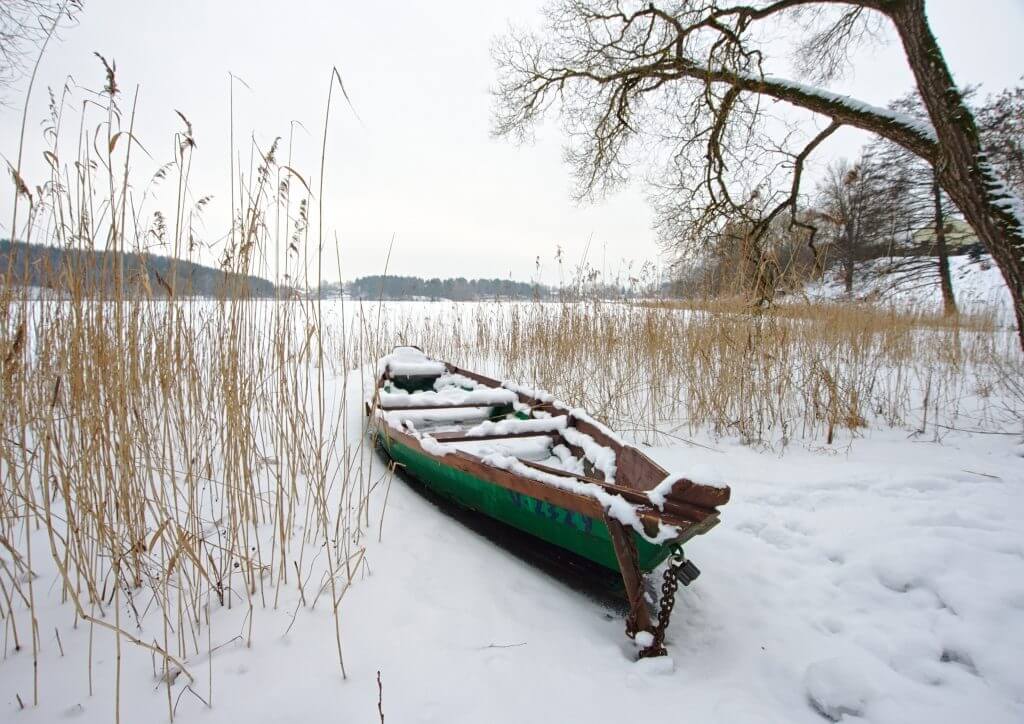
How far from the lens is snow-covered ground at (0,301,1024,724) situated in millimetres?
1229

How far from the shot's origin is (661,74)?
603cm

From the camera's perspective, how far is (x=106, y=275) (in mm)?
1480

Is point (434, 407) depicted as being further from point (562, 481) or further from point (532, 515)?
point (562, 481)

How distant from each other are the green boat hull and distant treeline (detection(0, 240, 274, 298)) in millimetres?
1247

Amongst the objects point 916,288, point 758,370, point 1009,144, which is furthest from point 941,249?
point 758,370

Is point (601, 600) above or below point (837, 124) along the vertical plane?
below

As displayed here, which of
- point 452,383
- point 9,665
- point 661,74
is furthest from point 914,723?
point 661,74

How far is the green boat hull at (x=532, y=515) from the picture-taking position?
1.60 meters

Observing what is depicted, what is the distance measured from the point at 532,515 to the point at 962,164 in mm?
3761

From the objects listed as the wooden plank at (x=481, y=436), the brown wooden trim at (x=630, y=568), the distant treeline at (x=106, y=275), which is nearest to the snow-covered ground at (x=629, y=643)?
the brown wooden trim at (x=630, y=568)

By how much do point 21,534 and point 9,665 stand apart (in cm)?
82

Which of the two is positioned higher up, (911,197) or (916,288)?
(911,197)

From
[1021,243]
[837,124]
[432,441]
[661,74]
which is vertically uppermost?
[661,74]

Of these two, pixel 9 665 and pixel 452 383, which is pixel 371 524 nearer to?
pixel 9 665
